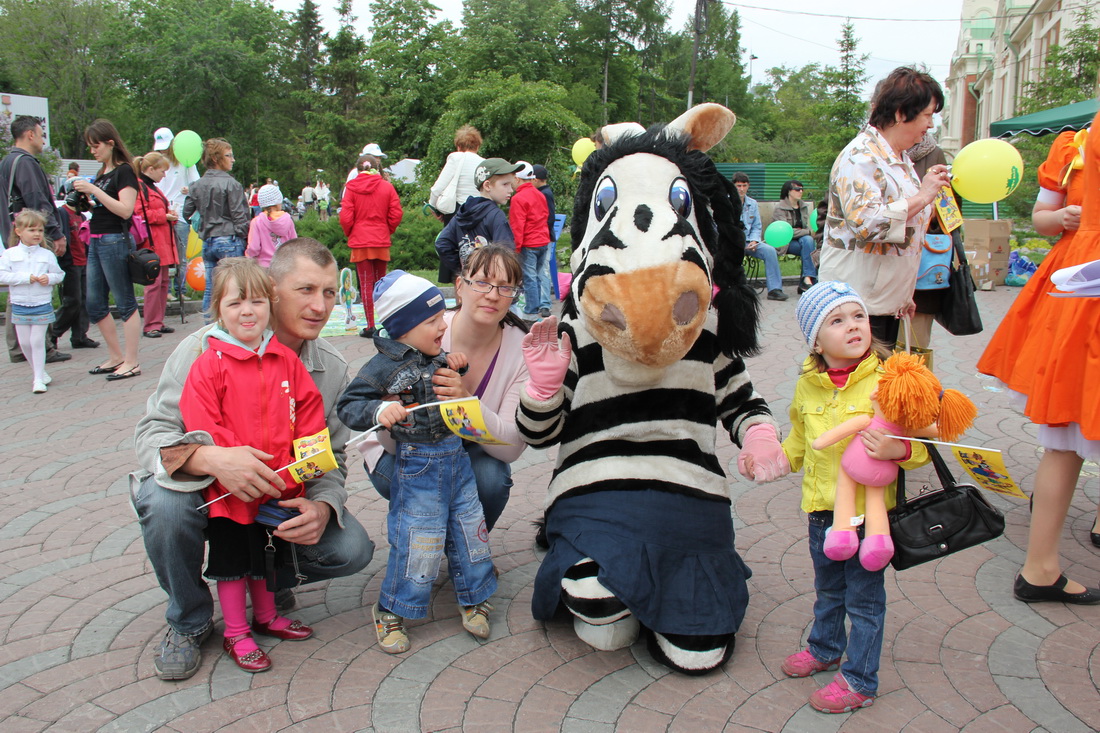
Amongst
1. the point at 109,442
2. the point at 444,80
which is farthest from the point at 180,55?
the point at 109,442

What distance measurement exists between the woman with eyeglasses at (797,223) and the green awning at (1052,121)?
3.24 m

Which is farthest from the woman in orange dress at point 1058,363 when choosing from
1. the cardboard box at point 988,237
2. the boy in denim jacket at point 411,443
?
the cardboard box at point 988,237

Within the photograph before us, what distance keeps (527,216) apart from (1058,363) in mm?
7004

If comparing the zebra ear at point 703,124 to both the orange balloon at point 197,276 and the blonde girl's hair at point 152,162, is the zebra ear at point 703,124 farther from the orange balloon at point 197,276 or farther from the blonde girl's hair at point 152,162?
the orange balloon at point 197,276

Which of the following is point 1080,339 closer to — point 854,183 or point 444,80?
point 854,183

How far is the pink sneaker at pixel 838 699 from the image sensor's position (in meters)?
2.54

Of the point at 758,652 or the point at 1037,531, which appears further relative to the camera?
the point at 1037,531

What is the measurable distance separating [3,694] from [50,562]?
118 centimetres

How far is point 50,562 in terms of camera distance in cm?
380

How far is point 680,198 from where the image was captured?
278 cm

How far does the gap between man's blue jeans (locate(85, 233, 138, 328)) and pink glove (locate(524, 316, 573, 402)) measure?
232 inches

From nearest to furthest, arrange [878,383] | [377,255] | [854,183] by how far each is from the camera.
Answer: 1. [878,383]
2. [854,183]
3. [377,255]

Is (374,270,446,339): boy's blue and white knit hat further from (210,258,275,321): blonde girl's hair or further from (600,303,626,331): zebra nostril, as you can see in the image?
(600,303,626,331): zebra nostril

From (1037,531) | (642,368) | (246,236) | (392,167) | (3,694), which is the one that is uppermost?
(392,167)
